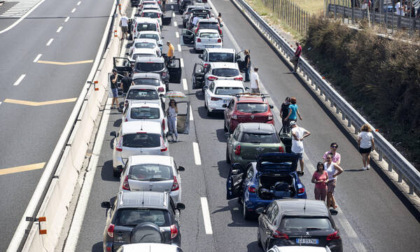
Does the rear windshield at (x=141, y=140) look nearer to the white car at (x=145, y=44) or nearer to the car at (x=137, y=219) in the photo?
the car at (x=137, y=219)

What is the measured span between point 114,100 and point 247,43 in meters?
17.2

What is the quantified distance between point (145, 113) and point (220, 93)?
211 inches

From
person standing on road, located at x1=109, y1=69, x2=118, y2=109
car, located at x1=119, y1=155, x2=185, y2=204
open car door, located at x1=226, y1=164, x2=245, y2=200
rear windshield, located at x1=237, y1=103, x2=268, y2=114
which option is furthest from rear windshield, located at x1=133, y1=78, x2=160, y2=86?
open car door, located at x1=226, y1=164, x2=245, y2=200

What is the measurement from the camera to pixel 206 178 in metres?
21.7

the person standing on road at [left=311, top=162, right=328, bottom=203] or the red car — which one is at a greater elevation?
the person standing on road at [left=311, top=162, right=328, bottom=203]

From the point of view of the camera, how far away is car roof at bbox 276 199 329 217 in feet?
47.3

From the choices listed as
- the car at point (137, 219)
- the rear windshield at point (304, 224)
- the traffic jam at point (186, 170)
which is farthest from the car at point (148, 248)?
the rear windshield at point (304, 224)

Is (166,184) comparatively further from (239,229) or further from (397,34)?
(397,34)

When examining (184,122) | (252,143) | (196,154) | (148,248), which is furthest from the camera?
(184,122)

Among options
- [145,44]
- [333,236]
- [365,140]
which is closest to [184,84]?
[145,44]

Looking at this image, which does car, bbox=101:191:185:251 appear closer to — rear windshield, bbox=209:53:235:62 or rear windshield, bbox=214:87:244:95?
rear windshield, bbox=214:87:244:95

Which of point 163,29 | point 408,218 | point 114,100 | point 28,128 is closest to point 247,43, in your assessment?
point 163,29

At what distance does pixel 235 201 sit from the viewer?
1970 cm

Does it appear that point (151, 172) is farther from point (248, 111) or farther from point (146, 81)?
point (146, 81)
